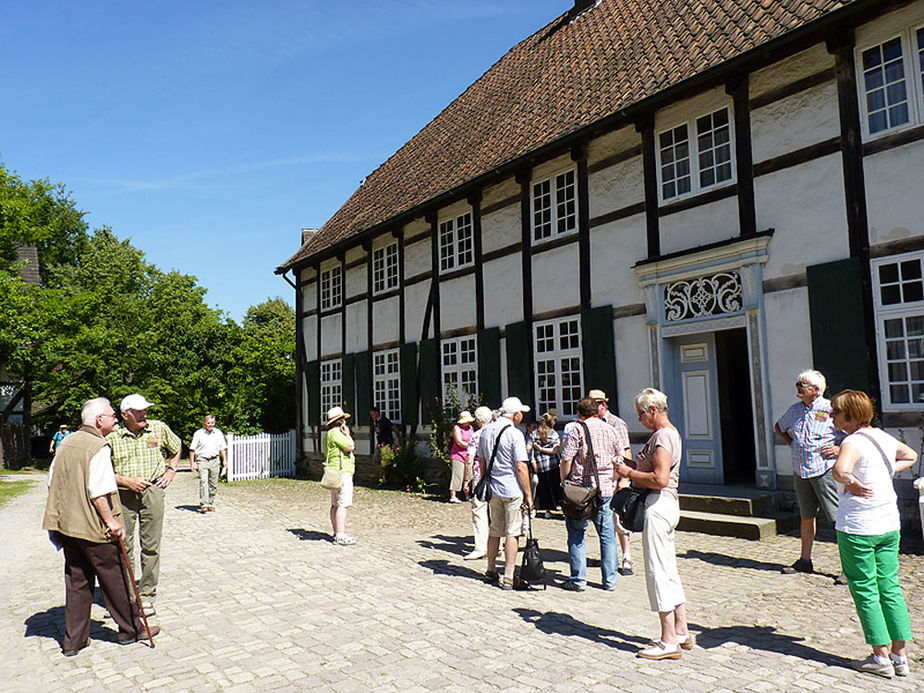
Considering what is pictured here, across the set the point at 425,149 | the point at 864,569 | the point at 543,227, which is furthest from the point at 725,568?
the point at 425,149

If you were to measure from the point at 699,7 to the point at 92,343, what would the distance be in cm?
2293

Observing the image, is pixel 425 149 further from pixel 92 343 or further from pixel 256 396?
pixel 92 343

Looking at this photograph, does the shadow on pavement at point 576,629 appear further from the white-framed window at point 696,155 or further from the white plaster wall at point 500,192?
the white plaster wall at point 500,192

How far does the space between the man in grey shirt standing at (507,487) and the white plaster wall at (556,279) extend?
573cm

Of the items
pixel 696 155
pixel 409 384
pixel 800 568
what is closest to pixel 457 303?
pixel 409 384

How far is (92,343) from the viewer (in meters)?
26.2

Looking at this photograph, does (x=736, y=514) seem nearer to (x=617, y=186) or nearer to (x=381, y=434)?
(x=617, y=186)

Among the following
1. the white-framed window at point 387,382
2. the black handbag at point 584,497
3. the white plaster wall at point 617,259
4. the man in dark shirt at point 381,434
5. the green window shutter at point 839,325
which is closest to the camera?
the black handbag at point 584,497

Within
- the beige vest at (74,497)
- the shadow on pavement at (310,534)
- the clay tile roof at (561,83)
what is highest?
the clay tile roof at (561,83)

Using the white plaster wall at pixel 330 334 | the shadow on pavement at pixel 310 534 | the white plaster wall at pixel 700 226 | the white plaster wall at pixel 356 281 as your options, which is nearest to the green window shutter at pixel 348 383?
the white plaster wall at pixel 330 334

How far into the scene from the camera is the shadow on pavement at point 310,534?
31.2 feet

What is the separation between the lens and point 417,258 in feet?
53.4

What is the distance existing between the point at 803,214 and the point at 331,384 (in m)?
13.5

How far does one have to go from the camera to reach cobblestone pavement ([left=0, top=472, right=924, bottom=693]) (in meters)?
4.30
